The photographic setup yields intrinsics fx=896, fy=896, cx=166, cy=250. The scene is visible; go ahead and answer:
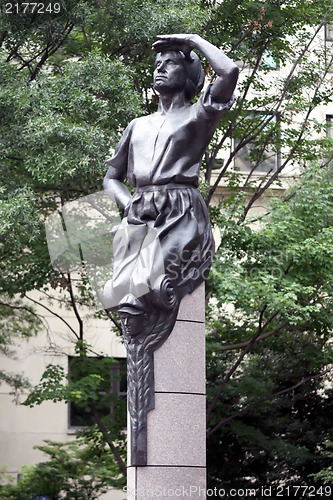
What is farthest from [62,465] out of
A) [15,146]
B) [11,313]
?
[15,146]

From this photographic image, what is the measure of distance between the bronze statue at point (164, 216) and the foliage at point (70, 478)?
8470 mm

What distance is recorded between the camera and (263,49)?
16.0 meters

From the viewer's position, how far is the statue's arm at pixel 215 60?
23.5 ft

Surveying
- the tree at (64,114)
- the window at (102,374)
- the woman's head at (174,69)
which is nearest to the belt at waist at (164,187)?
the woman's head at (174,69)

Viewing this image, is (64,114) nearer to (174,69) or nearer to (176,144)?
(174,69)

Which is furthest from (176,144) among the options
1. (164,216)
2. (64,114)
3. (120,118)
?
(120,118)

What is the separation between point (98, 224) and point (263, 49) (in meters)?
4.38

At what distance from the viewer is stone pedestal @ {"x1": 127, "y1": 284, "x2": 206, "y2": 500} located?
6762 millimetres

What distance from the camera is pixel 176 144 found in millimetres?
7371

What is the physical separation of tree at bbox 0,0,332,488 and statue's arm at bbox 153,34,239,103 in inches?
192

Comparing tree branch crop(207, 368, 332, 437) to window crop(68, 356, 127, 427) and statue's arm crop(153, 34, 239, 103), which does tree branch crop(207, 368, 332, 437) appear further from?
statue's arm crop(153, 34, 239, 103)

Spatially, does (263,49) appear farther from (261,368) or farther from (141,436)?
(141,436)

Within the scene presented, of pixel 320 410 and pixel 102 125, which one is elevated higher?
pixel 102 125

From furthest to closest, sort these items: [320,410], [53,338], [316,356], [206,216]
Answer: [53,338]
[320,410]
[316,356]
[206,216]
